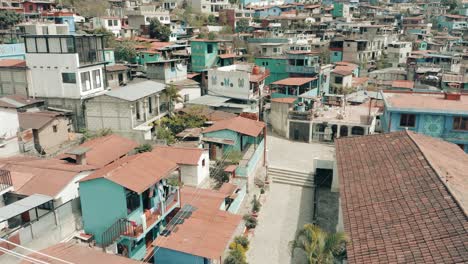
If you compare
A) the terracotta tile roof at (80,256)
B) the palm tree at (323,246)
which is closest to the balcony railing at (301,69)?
the palm tree at (323,246)

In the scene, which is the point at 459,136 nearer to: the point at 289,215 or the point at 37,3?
the point at 289,215

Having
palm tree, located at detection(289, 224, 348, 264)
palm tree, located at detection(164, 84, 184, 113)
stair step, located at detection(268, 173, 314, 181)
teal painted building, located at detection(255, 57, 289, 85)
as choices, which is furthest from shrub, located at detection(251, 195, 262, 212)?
teal painted building, located at detection(255, 57, 289, 85)

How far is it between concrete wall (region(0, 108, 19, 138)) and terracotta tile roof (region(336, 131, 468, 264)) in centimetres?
1827

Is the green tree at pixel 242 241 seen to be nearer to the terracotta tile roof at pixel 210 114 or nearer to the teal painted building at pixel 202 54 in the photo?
the terracotta tile roof at pixel 210 114

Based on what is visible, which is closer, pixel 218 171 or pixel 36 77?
pixel 218 171

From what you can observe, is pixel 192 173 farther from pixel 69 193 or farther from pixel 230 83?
pixel 230 83

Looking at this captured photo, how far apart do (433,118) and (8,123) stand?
26.4m

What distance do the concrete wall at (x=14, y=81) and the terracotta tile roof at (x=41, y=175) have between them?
39.6 feet

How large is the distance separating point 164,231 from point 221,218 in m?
2.90

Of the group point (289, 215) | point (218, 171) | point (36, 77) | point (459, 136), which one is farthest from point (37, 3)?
point (459, 136)

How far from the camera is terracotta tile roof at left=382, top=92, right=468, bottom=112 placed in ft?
83.1

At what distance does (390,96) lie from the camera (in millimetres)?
29016

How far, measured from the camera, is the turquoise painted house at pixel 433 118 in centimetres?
2481

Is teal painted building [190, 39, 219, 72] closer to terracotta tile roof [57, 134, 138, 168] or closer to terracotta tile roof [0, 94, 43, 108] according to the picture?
terracotta tile roof [0, 94, 43, 108]
